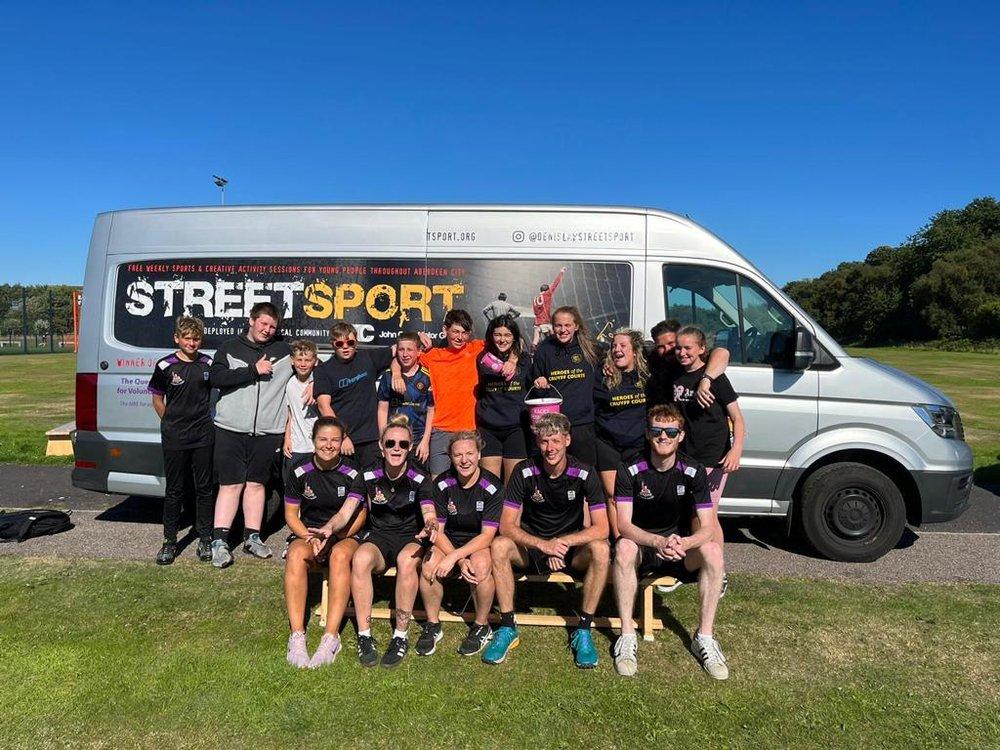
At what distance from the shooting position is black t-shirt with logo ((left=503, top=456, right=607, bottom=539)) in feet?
12.1

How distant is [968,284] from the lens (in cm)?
4809

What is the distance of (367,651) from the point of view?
11.2 feet

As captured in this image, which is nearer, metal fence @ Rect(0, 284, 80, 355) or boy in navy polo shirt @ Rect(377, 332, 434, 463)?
boy in navy polo shirt @ Rect(377, 332, 434, 463)

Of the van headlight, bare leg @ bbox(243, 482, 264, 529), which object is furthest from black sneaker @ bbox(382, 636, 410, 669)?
the van headlight

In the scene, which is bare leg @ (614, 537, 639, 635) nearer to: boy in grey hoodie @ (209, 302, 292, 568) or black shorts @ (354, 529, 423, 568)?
black shorts @ (354, 529, 423, 568)

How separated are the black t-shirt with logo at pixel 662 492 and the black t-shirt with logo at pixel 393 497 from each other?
1137 mm

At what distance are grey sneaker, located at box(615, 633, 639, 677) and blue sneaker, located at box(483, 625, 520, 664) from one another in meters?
0.13

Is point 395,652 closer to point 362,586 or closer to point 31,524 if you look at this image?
point 362,586

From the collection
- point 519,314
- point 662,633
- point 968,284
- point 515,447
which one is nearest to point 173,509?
point 515,447

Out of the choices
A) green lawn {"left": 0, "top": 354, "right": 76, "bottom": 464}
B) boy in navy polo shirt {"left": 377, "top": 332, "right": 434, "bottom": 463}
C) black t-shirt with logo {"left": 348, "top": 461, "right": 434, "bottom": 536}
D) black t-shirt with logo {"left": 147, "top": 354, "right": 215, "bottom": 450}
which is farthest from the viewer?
green lawn {"left": 0, "top": 354, "right": 76, "bottom": 464}

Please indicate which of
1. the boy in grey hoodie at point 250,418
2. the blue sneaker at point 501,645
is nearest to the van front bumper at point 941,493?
the blue sneaker at point 501,645

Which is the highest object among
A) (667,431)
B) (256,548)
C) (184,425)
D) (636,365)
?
(636,365)

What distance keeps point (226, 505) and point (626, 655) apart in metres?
3.11

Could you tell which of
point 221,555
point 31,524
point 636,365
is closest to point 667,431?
point 636,365
